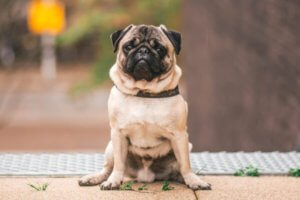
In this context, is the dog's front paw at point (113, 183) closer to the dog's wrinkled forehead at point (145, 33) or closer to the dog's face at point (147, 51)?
the dog's face at point (147, 51)

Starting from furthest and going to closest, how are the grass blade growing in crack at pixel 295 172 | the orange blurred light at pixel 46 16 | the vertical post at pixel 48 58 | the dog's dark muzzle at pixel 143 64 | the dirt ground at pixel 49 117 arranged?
the vertical post at pixel 48 58 → the orange blurred light at pixel 46 16 → the dirt ground at pixel 49 117 → the grass blade growing in crack at pixel 295 172 → the dog's dark muzzle at pixel 143 64

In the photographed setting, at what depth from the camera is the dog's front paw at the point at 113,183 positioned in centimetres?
381

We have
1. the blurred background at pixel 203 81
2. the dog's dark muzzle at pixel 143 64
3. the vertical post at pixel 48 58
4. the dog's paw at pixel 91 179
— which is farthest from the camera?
the vertical post at pixel 48 58

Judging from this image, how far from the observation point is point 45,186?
3.89m

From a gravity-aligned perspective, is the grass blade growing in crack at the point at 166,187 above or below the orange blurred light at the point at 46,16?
above

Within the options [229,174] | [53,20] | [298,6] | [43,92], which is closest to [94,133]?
[53,20]

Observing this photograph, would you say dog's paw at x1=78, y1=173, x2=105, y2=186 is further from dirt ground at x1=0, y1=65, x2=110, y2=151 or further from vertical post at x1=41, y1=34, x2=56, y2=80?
vertical post at x1=41, y1=34, x2=56, y2=80

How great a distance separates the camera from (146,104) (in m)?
3.81

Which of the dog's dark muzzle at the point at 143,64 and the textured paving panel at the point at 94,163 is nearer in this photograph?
the dog's dark muzzle at the point at 143,64

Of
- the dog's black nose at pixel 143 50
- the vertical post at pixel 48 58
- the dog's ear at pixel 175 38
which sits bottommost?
the vertical post at pixel 48 58

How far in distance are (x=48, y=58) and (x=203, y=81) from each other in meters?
18.4

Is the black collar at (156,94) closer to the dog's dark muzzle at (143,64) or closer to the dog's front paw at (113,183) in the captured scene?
the dog's dark muzzle at (143,64)

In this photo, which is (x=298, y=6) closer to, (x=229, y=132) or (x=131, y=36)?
(x=131, y=36)

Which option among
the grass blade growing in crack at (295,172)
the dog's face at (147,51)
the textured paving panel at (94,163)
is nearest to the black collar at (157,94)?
the dog's face at (147,51)
